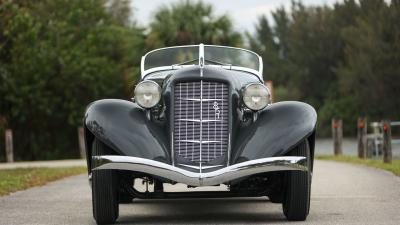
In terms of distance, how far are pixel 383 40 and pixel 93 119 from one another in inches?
1560

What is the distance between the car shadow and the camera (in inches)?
386

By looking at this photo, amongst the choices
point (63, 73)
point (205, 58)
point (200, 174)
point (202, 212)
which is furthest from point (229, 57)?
point (63, 73)

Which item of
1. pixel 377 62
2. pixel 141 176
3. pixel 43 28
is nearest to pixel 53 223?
pixel 141 176

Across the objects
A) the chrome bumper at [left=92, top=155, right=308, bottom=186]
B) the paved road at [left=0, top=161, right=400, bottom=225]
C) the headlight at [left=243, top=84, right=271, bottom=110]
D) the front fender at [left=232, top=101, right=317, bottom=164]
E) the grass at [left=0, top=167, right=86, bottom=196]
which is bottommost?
the grass at [left=0, top=167, right=86, bottom=196]

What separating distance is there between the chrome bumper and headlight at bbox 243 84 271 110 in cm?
87

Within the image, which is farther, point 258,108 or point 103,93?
point 103,93

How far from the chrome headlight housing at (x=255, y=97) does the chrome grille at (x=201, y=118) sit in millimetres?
198

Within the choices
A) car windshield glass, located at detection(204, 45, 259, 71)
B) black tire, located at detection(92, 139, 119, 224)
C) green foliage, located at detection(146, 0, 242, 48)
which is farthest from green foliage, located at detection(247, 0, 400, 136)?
black tire, located at detection(92, 139, 119, 224)

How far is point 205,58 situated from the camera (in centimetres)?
1162

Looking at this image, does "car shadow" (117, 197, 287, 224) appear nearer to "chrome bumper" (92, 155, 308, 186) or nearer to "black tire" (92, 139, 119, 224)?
"black tire" (92, 139, 119, 224)

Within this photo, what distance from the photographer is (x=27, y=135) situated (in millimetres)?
48438

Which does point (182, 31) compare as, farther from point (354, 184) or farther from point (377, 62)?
point (354, 184)

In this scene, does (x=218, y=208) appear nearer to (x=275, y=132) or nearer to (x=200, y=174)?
(x=275, y=132)

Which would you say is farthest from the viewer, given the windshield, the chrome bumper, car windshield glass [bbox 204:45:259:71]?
car windshield glass [bbox 204:45:259:71]
